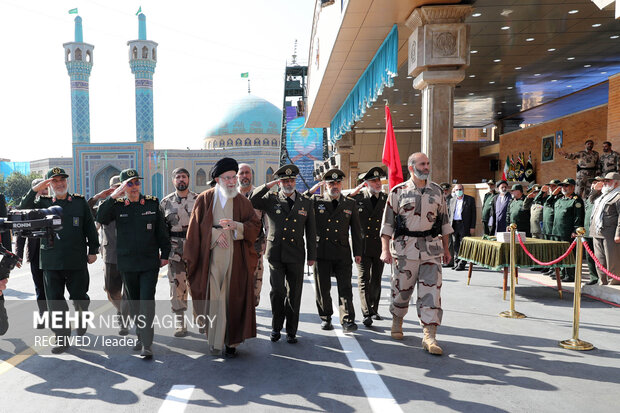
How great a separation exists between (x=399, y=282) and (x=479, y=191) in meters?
9.40

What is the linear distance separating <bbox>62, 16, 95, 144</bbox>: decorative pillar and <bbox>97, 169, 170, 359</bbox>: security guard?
6914 cm

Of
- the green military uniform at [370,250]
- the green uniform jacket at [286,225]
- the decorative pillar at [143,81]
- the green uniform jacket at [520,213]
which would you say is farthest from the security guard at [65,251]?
the decorative pillar at [143,81]

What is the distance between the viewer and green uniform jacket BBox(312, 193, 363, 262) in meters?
5.97

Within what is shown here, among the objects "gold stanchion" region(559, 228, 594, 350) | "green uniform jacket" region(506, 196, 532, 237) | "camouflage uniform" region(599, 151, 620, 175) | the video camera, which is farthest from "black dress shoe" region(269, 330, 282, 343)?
"camouflage uniform" region(599, 151, 620, 175)

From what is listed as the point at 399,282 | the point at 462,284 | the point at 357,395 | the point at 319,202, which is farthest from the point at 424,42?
the point at 357,395

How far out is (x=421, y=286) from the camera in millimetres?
5316

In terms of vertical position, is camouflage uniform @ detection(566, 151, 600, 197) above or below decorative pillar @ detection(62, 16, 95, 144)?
below

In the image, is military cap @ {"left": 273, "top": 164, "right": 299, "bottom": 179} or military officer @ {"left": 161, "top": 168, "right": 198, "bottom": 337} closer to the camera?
military cap @ {"left": 273, "top": 164, "right": 299, "bottom": 179}

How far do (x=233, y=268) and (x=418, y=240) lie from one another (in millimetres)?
2003

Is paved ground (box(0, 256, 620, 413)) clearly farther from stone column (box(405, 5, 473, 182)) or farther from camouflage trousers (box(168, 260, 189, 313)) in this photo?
stone column (box(405, 5, 473, 182))

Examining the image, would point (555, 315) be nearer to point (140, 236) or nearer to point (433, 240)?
point (433, 240)

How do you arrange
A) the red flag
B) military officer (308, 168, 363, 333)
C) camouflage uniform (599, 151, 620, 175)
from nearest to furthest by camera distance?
1. military officer (308, 168, 363, 333)
2. the red flag
3. camouflage uniform (599, 151, 620, 175)

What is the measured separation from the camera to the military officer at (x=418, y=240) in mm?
5250

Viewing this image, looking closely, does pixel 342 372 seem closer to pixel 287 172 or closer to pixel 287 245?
pixel 287 245
